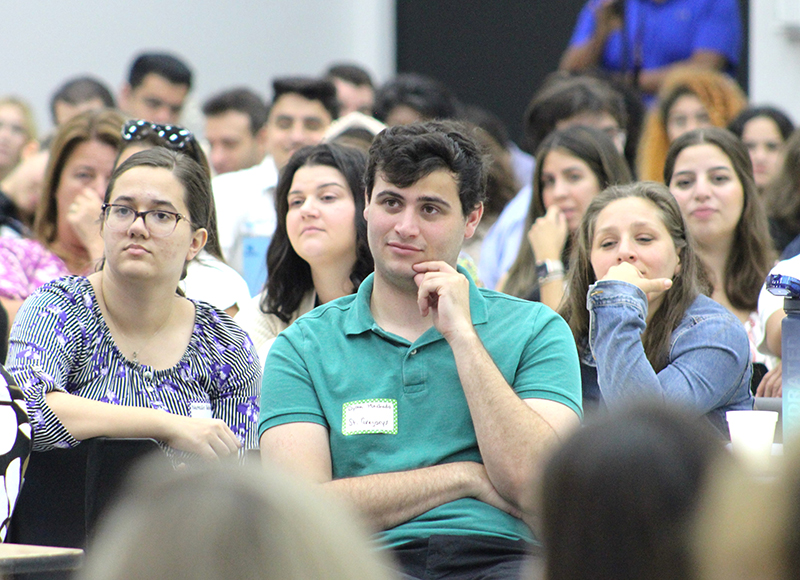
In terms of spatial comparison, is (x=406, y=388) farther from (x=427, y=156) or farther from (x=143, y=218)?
(x=143, y=218)

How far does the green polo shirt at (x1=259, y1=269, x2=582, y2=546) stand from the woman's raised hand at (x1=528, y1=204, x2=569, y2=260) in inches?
62.1

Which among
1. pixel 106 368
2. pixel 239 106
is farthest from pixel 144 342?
pixel 239 106

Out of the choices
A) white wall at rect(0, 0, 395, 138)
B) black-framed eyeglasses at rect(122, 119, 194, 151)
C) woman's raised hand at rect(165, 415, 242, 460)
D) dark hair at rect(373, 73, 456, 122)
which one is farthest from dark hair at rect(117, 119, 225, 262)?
white wall at rect(0, 0, 395, 138)

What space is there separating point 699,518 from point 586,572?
10 cm

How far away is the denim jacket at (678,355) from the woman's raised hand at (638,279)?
0.03 m

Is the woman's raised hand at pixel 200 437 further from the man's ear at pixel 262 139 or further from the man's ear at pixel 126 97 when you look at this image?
the man's ear at pixel 126 97

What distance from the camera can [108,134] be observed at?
13.8ft

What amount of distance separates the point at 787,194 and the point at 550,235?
1084mm

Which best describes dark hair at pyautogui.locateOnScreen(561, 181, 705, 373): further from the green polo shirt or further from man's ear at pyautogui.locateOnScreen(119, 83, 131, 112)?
man's ear at pyautogui.locateOnScreen(119, 83, 131, 112)

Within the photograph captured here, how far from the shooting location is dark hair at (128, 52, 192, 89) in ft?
22.1

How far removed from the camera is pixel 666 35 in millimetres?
6379

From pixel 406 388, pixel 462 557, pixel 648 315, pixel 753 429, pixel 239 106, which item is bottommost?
pixel 462 557

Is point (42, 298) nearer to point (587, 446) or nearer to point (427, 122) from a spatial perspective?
point (427, 122)

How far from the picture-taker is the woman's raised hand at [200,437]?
259cm
